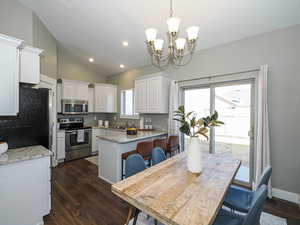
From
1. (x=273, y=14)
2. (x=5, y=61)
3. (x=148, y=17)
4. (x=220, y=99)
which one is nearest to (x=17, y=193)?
(x=5, y=61)

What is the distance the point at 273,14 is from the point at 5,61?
4003 mm

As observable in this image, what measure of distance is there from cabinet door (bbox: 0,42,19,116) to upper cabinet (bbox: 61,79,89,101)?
267 cm

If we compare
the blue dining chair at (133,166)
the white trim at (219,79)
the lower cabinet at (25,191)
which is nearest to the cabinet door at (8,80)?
the lower cabinet at (25,191)

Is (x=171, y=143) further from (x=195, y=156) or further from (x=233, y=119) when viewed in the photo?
(x=195, y=156)

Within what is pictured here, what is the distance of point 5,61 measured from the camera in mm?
1778

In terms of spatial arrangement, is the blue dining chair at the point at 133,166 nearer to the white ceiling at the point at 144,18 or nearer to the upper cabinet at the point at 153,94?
the upper cabinet at the point at 153,94

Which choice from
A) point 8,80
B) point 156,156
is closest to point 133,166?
point 156,156

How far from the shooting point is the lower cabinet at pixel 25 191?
1534mm

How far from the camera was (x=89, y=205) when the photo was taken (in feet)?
7.27

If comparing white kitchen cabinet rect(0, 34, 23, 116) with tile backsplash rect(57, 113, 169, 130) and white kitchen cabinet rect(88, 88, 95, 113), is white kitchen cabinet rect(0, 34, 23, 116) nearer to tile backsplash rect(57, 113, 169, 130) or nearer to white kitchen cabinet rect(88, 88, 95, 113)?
tile backsplash rect(57, 113, 169, 130)

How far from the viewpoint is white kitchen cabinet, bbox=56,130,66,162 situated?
394cm

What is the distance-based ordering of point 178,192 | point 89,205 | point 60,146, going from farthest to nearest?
point 60,146, point 89,205, point 178,192

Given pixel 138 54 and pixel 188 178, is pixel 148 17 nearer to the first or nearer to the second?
pixel 138 54

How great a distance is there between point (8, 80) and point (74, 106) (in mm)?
2909
